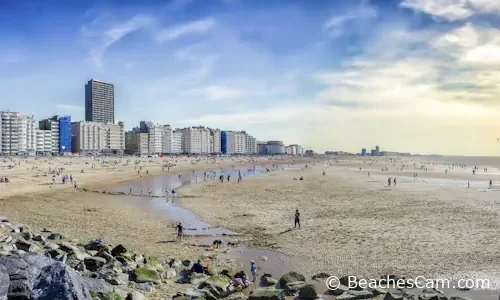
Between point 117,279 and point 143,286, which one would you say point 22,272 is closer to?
point 117,279

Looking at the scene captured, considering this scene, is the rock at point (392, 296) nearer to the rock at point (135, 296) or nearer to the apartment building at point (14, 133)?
the rock at point (135, 296)

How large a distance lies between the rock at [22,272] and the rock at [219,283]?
4.52m

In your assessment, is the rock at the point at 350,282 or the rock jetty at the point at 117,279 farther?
the rock at the point at 350,282

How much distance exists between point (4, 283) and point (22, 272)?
2.38ft

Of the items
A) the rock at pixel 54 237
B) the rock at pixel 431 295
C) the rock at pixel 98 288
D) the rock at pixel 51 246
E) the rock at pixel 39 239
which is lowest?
the rock at pixel 431 295

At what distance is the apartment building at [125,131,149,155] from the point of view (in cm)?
17488

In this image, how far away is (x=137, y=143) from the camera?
176 metres

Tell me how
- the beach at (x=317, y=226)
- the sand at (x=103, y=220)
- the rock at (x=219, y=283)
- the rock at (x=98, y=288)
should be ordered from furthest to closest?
the sand at (x=103, y=220), the beach at (x=317, y=226), the rock at (x=219, y=283), the rock at (x=98, y=288)

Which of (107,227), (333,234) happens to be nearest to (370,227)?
(333,234)

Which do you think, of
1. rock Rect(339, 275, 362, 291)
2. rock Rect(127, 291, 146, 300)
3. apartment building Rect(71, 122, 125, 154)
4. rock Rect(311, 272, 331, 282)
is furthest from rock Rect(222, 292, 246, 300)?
apartment building Rect(71, 122, 125, 154)

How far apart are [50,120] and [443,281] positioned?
165m

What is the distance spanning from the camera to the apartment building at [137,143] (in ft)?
574

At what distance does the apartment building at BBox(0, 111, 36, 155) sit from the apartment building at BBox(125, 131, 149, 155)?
170 ft

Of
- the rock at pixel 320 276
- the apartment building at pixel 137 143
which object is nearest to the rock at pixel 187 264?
the rock at pixel 320 276
